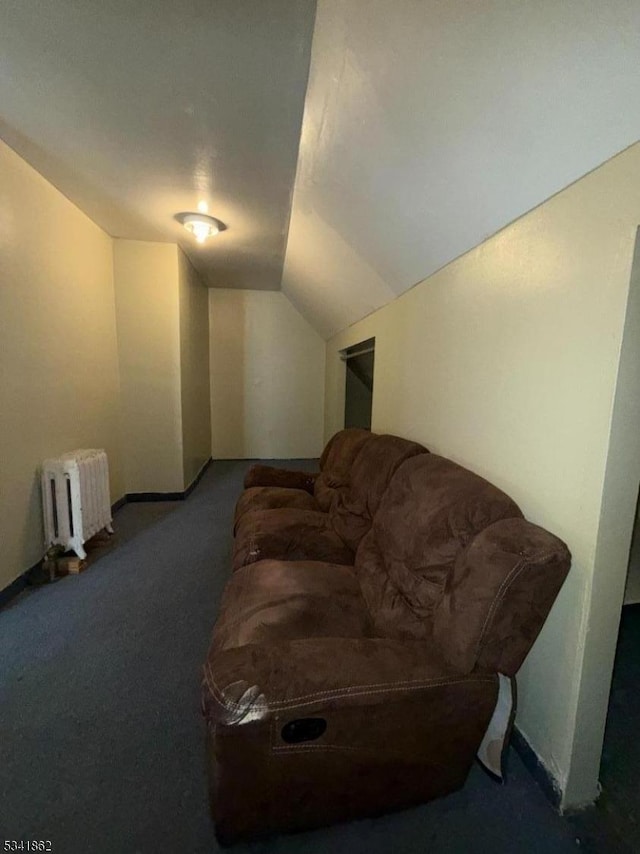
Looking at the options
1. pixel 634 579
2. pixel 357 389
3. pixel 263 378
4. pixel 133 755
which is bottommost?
pixel 133 755

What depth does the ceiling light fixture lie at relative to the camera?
8.93 feet

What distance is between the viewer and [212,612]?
6.36 ft

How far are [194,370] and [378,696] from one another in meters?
3.92

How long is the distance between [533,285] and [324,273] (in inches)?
87.7

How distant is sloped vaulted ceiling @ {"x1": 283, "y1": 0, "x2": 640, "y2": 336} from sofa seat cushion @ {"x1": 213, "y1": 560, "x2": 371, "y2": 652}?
4.98ft

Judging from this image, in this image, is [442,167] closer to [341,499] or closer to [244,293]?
[341,499]

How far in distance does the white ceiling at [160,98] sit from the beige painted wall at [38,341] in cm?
27

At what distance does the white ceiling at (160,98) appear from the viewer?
1204mm

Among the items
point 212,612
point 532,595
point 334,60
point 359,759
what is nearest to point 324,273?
point 334,60

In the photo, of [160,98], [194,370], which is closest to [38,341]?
[160,98]

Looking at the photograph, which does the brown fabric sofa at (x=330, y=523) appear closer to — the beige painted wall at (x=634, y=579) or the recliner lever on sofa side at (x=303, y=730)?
the recliner lever on sofa side at (x=303, y=730)

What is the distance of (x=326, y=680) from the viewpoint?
868mm

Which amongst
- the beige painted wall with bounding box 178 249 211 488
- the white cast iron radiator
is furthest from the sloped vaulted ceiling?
the white cast iron radiator

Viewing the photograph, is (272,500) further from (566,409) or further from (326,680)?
(566,409)
